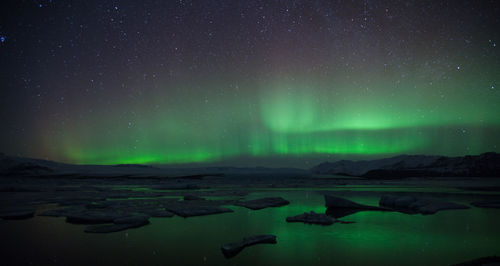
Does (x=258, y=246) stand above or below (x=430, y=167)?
above

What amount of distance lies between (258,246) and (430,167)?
10107 centimetres

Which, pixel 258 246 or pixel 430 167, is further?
pixel 430 167

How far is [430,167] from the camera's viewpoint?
3467 inches

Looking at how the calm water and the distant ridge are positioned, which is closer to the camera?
the calm water

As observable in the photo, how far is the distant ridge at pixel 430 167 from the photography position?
233ft

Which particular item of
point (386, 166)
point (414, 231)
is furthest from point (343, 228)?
point (386, 166)

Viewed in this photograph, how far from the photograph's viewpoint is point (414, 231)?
7164mm

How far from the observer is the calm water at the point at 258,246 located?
16.0 feet

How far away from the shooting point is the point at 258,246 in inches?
221

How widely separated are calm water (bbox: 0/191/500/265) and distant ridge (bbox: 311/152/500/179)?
5976 cm

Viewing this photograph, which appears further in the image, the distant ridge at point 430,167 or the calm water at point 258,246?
the distant ridge at point 430,167

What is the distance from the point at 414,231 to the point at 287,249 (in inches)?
155

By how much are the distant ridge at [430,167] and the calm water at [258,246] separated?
5976 cm

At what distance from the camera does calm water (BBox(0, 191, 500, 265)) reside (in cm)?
487
